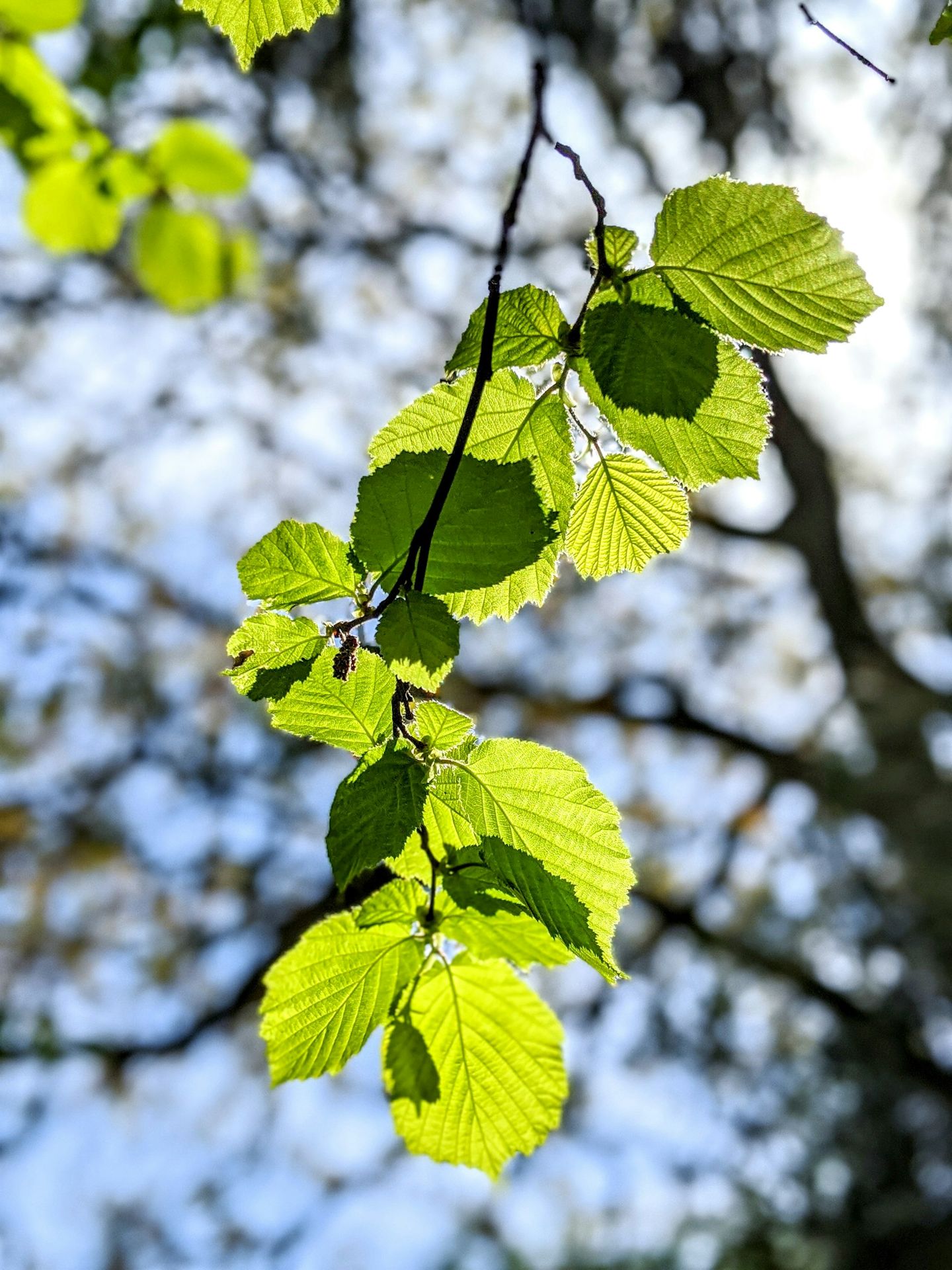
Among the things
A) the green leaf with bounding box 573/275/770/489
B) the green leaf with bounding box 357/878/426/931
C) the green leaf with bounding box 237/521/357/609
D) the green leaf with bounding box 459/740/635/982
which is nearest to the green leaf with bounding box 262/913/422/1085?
the green leaf with bounding box 357/878/426/931

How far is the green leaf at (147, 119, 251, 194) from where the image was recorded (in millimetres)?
742

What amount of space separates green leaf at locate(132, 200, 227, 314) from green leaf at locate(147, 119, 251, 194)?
4 centimetres

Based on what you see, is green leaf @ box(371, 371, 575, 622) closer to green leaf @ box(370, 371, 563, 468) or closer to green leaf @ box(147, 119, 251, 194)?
green leaf @ box(370, 371, 563, 468)

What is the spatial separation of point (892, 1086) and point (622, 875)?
524 cm

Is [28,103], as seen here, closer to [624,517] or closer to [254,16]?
[254,16]

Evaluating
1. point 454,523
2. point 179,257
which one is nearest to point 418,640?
point 454,523

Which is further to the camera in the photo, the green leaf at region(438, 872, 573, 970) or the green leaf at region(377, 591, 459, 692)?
the green leaf at region(438, 872, 573, 970)

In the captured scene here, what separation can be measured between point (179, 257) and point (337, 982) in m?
0.61

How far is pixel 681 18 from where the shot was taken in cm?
499

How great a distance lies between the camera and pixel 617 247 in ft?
1.78

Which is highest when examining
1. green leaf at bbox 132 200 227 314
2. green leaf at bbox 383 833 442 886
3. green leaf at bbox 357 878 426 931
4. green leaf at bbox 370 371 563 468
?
green leaf at bbox 132 200 227 314

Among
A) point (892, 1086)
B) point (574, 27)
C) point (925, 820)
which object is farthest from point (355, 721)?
point (574, 27)

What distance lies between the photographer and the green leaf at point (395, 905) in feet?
2.03

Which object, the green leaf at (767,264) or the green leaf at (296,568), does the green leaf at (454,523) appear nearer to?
the green leaf at (296,568)
